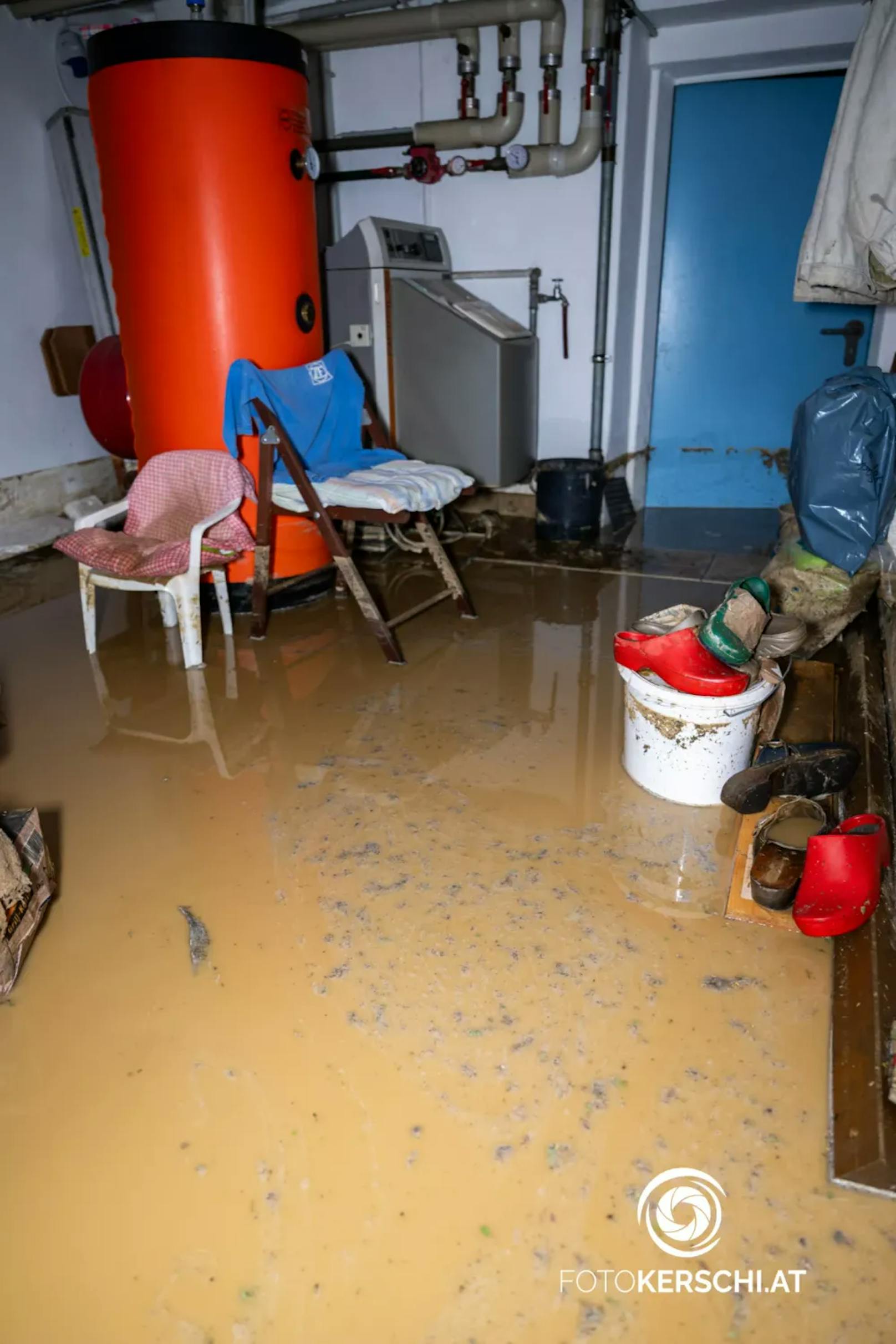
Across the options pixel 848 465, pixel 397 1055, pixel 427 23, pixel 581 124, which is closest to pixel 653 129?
pixel 581 124

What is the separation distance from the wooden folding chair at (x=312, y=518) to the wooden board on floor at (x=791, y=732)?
1.26 meters

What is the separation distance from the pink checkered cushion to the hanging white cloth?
1.94m

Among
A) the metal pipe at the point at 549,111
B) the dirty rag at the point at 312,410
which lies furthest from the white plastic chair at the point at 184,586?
the metal pipe at the point at 549,111

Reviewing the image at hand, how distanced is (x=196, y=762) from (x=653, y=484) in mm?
3383

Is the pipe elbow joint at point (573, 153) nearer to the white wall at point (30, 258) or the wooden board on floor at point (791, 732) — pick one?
the white wall at point (30, 258)

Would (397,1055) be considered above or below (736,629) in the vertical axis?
below

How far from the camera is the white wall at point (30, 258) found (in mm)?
4195

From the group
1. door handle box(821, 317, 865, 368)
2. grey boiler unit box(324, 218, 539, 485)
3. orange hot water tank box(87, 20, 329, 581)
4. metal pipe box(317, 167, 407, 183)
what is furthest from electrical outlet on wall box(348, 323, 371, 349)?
door handle box(821, 317, 865, 368)

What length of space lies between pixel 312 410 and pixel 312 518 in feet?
1.50

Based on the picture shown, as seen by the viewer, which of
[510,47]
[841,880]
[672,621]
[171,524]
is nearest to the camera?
[841,880]

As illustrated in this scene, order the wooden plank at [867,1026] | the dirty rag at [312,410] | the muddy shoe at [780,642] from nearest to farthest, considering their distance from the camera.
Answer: the wooden plank at [867,1026] → the muddy shoe at [780,642] → the dirty rag at [312,410]

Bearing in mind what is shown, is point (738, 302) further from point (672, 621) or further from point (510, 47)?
point (672, 621)

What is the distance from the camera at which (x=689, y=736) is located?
2.04 metres

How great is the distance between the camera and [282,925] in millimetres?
1765
